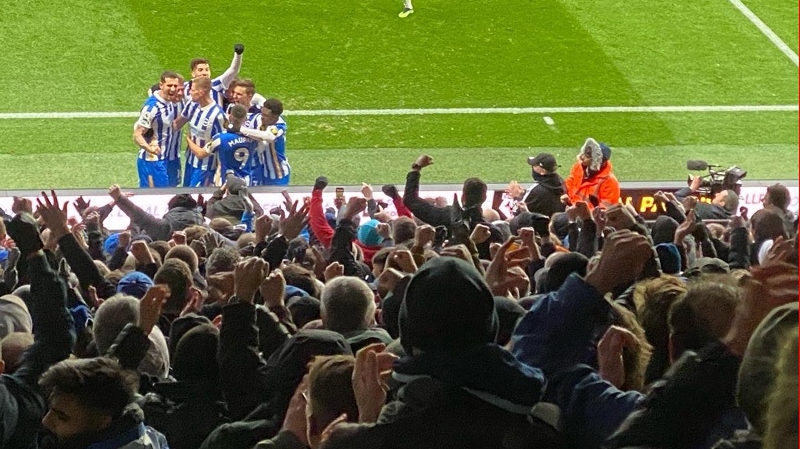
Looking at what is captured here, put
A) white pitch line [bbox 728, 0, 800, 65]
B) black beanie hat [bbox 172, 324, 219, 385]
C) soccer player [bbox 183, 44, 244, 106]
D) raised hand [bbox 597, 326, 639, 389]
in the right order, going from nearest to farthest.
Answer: raised hand [bbox 597, 326, 639, 389], black beanie hat [bbox 172, 324, 219, 385], soccer player [bbox 183, 44, 244, 106], white pitch line [bbox 728, 0, 800, 65]

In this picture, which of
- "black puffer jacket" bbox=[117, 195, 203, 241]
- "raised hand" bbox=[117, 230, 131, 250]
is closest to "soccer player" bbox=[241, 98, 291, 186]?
"black puffer jacket" bbox=[117, 195, 203, 241]

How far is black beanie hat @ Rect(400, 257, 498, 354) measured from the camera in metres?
2.57

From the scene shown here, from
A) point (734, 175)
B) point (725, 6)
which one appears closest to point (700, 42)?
point (725, 6)

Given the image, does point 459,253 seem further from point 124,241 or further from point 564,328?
point 124,241

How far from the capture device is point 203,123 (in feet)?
37.4

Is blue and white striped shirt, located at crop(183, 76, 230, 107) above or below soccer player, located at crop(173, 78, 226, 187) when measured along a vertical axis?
above

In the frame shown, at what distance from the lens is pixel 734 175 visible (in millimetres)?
9672

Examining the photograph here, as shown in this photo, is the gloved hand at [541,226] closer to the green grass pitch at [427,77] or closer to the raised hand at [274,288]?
the raised hand at [274,288]

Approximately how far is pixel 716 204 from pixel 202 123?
4530 mm

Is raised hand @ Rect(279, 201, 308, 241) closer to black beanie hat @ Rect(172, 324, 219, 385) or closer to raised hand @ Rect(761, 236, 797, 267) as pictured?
black beanie hat @ Rect(172, 324, 219, 385)

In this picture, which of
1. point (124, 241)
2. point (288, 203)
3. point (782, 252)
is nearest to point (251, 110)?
→ point (288, 203)

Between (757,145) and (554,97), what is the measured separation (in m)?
2.14

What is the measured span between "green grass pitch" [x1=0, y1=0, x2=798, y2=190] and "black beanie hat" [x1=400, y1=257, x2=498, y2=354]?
981 centimetres

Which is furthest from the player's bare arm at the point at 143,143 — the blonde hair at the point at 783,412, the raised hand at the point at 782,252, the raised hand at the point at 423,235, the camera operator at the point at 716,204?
the blonde hair at the point at 783,412
